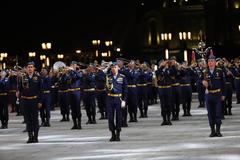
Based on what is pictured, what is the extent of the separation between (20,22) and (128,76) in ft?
136

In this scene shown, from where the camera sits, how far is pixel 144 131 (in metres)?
21.8

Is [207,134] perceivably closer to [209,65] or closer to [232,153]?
[209,65]

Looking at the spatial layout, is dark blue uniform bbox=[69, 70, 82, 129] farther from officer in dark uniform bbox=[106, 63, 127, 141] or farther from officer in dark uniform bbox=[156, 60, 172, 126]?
officer in dark uniform bbox=[106, 63, 127, 141]

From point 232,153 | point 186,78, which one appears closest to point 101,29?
point 186,78

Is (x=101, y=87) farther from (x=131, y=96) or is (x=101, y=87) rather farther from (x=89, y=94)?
(x=131, y=96)

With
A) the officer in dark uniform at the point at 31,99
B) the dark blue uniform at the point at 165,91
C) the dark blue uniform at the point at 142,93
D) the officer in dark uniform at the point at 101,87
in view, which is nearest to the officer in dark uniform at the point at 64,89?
the officer in dark uniform at the point at 101,87

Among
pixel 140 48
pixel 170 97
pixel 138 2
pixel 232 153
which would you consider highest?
pixel 138 2

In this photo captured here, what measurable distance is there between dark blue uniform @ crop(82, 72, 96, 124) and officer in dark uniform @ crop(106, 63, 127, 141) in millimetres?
6682

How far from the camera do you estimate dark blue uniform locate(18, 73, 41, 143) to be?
1973 cm

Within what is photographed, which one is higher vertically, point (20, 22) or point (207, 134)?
point (20, 22)

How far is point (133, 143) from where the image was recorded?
Result: 1831 cm

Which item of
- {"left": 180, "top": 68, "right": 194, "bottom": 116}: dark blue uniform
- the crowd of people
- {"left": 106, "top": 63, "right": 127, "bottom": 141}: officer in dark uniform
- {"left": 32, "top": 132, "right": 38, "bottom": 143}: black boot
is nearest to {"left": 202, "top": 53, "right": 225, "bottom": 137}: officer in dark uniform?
the crowd of people

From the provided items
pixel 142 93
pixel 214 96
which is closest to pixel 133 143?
pixel 214 96

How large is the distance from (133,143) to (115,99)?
5.74ft
